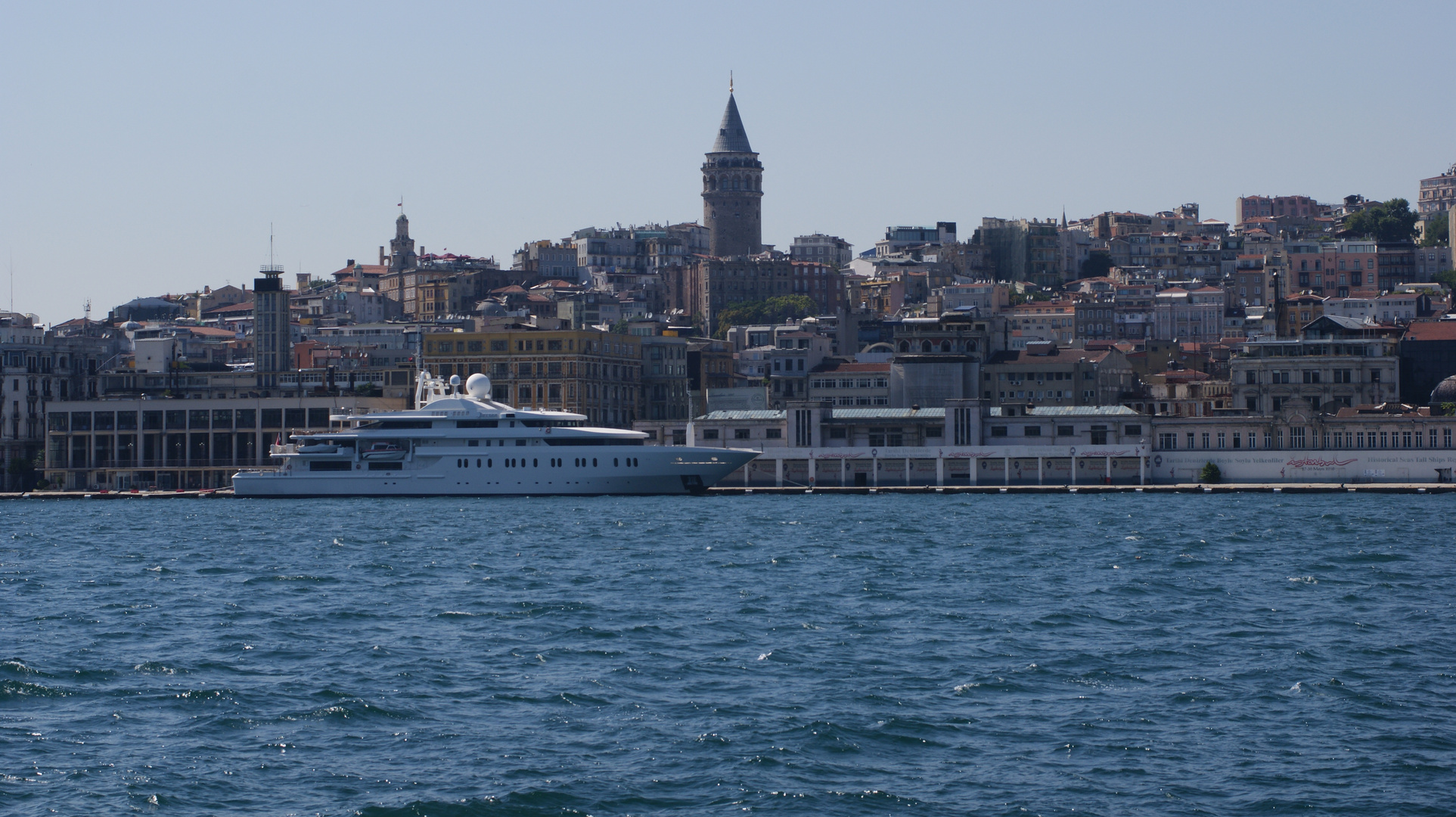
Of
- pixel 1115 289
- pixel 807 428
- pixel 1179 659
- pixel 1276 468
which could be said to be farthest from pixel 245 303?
pixel 1179 659

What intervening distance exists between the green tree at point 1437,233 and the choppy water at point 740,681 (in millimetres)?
121746

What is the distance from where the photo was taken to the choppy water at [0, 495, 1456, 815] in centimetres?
1961

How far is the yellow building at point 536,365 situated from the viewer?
4072 inches

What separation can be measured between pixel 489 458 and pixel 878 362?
33985 mm

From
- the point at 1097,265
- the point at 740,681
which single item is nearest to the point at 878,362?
the point at 1097,265

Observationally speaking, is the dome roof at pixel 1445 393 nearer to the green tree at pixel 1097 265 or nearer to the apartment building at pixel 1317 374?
the apartment building at pixel 1317 374

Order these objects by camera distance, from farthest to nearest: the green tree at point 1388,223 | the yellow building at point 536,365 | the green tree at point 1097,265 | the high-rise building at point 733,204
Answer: the high-rise building at point 733,204, the green tree at point 1097,265, the green tree at point 1388,223, the yellow building at point 536,365

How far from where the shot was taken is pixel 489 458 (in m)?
82.0

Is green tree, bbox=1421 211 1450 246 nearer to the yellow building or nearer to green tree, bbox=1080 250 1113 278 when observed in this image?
green tree, bbox=1080 250 1113 278

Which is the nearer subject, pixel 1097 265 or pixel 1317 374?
pixel 1317 374

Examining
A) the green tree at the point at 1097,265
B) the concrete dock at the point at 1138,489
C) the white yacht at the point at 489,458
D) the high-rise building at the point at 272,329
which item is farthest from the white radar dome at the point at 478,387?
the green tree at the point at 1097,265

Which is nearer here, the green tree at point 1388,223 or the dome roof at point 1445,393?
Result: the dome roof at point 1445,393

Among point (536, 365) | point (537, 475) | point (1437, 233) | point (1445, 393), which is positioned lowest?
point (537, 475)

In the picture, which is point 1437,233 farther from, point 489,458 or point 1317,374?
point 489,458
